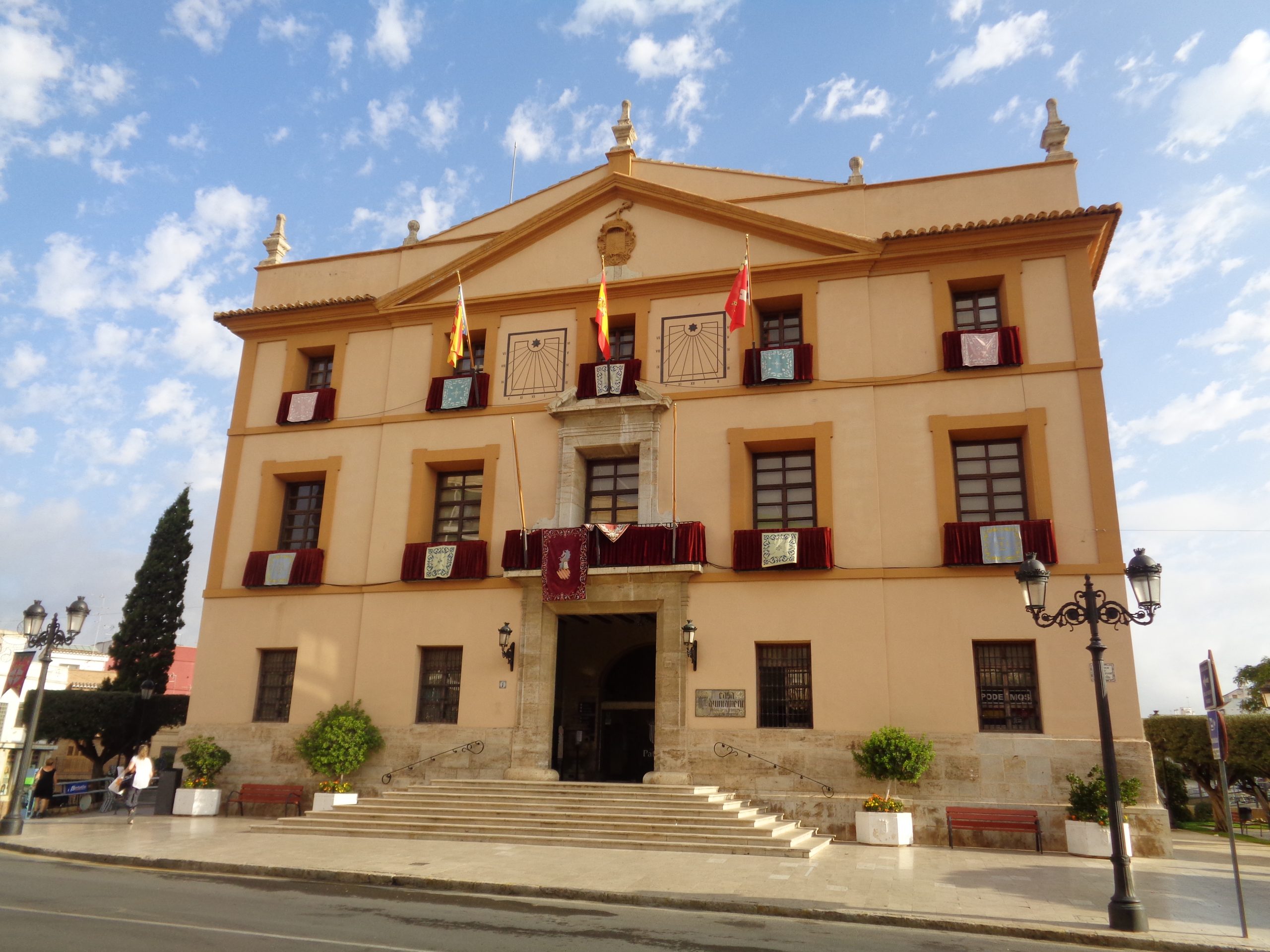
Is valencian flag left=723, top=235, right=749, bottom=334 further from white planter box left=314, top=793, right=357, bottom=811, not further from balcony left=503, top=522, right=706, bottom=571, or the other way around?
white planter box left=314, top=793, right=357, bottom=811

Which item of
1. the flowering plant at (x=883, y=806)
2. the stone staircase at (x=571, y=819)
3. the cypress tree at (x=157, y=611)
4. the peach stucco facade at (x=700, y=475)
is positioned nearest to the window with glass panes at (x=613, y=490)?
the peach stucco facade at (x=700, y=475)

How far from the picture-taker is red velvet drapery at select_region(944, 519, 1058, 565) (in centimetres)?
1623

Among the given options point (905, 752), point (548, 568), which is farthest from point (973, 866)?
point (548, 568)

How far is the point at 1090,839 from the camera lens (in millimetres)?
14422

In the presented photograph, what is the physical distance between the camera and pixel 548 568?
18547mm

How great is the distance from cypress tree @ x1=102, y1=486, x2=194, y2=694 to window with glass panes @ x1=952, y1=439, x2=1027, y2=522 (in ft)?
84.5

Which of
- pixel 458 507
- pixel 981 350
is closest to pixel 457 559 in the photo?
pixel 458 507

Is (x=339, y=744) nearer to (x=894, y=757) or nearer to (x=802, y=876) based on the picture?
(x=802, y=876)

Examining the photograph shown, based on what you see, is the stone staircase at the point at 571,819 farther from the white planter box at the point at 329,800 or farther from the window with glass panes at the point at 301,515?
the window with glass panes at the point at 301,515

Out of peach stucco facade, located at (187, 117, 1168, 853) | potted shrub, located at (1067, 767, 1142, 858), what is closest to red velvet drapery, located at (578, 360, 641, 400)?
peach stucco facade, located at (187, 117, 1168, 853)

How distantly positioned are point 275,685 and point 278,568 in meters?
2.64

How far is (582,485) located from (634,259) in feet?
17.3

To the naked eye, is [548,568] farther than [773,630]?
Yes

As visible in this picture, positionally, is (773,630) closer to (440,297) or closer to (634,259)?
(634,259)
